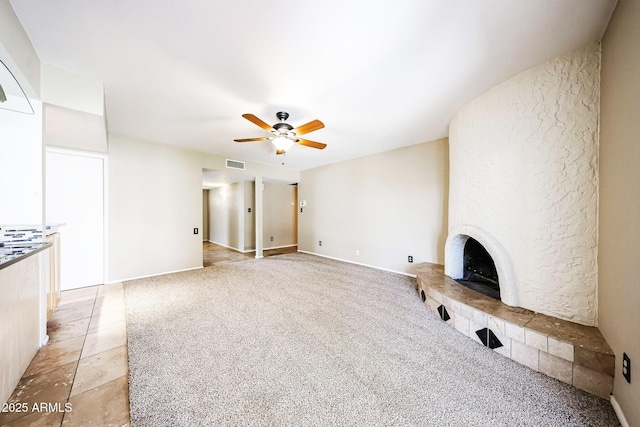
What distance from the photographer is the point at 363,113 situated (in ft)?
9.02

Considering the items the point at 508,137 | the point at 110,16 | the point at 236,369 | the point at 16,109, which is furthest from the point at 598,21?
the point at 16,109

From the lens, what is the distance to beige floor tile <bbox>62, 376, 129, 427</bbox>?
1.22 metres

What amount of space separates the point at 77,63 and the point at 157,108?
0.79 m

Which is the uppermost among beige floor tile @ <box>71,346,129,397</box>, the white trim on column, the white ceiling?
the white ceiling

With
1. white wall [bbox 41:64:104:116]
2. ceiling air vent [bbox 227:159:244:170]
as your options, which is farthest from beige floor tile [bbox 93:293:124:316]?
ceiling air vent [bbox 227:159:244:170]

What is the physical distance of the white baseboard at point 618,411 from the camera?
1.19m

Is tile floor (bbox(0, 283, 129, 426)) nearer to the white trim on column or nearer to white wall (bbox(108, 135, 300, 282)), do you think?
white wall (bbox(108, 135, 300, 282))

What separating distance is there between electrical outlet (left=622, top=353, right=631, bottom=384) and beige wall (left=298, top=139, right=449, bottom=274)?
7.86 feet

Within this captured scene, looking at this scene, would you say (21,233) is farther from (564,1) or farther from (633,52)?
(633,52)

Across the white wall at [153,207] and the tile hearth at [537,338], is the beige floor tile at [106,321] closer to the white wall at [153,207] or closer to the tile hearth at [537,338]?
the white wall at [153,207]

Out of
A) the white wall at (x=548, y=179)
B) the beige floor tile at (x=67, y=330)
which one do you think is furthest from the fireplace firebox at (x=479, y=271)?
the beige floor tile at (x=67, y=330)

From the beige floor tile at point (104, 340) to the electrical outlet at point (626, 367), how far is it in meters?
3.57

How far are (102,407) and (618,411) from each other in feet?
10.1

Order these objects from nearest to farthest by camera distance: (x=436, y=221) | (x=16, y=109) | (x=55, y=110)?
(x=16, y=109)
(x=55, y=110)
(x=436, y=221)
